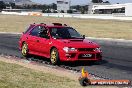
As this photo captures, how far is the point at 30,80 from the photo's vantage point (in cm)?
1120

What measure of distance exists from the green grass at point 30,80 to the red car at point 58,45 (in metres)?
2.46

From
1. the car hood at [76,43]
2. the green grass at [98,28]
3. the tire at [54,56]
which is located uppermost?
the car hood at [76,43]

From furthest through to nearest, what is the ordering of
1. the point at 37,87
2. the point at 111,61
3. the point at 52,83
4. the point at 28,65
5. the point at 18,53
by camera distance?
the point at 18,53 < the point at 111,61 < the point at 28,65 < the point at 52,83 < the point at 37,87

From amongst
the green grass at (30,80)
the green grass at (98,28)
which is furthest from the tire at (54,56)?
the green grass at (98,28)

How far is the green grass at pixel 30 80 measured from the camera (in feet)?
34.2

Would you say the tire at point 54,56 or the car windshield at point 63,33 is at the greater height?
the car windshield at point 63,33

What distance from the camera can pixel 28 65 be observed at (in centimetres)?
1509

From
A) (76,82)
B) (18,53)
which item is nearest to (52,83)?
(76,82)

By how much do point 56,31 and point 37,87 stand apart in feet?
22.9

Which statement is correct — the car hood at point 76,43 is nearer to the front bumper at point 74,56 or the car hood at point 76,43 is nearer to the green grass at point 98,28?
the front bumper at point 74,56

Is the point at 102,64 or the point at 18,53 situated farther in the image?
the point at 18,53

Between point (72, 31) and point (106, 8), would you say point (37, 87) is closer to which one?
point (72, 31)

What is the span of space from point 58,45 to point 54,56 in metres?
0.48

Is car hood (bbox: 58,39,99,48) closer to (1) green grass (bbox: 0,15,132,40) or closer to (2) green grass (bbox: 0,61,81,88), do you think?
(2) green grass (bbox: 0,61,81,88)
